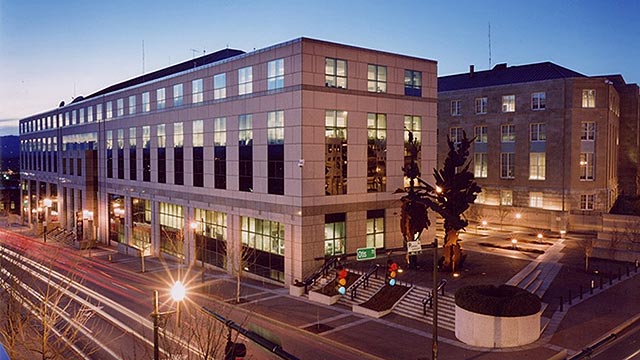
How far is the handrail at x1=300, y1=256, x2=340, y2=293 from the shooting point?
36.3 meters

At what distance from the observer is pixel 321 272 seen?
121 ft

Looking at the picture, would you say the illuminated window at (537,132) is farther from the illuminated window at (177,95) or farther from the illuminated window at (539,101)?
the illuminated window at (177,95)

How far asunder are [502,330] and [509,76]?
168 ft

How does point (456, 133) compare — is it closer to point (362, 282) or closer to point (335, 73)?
point (335, 73)

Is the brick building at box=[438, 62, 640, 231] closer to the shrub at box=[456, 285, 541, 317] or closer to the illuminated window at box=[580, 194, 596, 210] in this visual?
the illuminated window at box=[580, 194, 596, 210]

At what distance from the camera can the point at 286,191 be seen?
38.6 meters

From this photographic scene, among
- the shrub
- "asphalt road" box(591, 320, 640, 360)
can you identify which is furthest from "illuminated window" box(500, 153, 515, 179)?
the shrub

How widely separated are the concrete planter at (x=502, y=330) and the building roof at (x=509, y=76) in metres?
46.3

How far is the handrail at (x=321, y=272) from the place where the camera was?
36.3m

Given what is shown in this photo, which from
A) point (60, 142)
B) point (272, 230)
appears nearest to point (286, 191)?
point (272, 230)

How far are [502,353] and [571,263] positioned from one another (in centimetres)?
2057

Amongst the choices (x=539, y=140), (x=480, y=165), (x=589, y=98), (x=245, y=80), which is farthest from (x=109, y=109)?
(x=589, y=98)

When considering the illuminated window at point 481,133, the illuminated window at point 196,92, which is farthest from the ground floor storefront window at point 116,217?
the illuminated window at point 481,133

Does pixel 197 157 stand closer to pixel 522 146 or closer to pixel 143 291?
pixel 143 291
